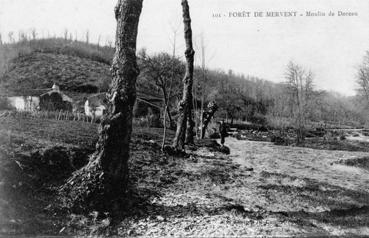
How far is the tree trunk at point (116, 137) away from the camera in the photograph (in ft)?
18.2

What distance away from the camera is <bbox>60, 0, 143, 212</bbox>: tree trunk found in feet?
18.2

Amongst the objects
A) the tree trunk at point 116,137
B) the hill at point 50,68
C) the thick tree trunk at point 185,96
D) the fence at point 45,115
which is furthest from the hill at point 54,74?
the tree trunk at point 116,137

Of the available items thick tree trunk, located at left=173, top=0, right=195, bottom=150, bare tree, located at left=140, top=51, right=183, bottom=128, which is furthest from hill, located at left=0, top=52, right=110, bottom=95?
thick tree trunk, located at left=173, top=0, right=195, bottom=150

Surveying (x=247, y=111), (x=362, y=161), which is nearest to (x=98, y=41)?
(x=247, y=111)

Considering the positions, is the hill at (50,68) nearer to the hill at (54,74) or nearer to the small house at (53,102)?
the hill at (54,74)

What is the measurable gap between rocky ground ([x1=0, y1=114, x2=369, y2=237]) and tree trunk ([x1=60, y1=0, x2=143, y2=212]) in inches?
14.1

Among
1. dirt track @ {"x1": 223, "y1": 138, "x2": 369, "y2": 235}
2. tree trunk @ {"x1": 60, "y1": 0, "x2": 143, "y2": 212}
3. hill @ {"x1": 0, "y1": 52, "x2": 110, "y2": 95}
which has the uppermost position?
hill @ {"x1": 0, "y1": 52, "x2": 110, "y2": 95}

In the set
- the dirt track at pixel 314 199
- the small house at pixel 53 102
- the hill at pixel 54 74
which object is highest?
the hill at pixel 54 74

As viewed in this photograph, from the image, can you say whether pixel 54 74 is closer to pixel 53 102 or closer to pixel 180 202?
pixel 53 102

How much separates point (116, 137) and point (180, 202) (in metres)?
2.06

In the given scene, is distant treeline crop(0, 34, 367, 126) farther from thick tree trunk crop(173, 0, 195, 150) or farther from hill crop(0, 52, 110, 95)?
thick tree trunk crop(173, 0, 195, 150)

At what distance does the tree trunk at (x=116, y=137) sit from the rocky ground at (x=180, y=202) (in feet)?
1.17

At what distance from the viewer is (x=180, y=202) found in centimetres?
642

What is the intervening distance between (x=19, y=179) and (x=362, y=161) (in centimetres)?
1576
